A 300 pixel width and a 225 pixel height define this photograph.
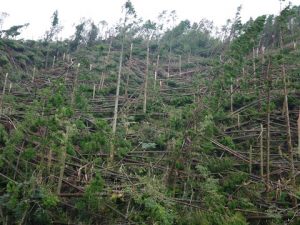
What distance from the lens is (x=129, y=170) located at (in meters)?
13.7

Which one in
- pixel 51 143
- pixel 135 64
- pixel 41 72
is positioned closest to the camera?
pixel 51 143

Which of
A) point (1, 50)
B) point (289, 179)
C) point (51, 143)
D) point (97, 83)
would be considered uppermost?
point (1, 50)

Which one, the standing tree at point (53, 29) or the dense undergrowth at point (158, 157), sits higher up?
the standing tree at point (53, 29)

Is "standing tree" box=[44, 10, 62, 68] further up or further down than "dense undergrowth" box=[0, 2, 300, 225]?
further up

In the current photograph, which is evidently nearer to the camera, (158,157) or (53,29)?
(158,157)

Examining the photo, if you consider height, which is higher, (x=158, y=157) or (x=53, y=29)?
(x=53, y=29)

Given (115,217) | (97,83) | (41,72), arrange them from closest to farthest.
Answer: (115,217)
(97,83)
(41,72)

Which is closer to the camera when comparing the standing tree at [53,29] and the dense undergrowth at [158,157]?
the dense undergrowth at [158,157]

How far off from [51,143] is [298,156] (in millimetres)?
9782

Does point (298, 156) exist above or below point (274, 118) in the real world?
below

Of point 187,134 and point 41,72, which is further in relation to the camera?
point 41,72

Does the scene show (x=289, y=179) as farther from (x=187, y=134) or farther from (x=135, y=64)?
(x=135, y=64)

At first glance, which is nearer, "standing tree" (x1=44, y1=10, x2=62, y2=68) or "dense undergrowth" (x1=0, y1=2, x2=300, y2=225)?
"dense undergrowth" (x1=0, y1=2, x2=300, y2=225)

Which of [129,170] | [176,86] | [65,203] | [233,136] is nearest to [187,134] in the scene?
[129,170]
